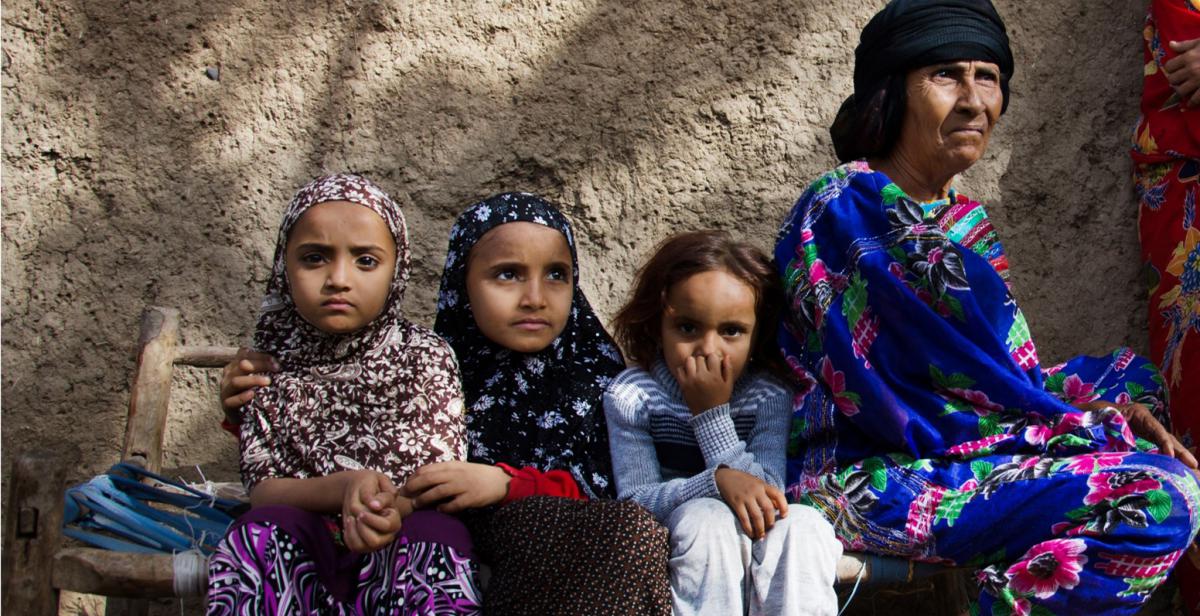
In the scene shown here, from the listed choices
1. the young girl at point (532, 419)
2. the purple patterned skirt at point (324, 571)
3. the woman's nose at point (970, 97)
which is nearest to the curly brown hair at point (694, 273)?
the young girl at point (532, 419)

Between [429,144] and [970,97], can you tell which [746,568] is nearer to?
[970,97]

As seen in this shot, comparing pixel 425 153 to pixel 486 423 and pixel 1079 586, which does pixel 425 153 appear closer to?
pixel 486 423

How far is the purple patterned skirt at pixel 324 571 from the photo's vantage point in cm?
236

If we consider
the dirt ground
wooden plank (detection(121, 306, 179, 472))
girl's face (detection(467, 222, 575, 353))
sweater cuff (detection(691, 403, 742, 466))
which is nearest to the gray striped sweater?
sweater cuff (detection(691, 403, 742, 466))

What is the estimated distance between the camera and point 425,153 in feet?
11.3

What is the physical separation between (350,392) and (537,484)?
0.48 meters

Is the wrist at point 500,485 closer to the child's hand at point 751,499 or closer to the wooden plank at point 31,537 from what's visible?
the child's hand at point 751,499

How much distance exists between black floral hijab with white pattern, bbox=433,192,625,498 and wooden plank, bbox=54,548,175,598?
70 cm

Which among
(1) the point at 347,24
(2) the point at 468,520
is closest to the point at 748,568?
(2) the point at 468,520

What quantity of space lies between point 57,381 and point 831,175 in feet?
6.95

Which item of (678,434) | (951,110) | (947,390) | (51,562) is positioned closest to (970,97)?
(951,110)

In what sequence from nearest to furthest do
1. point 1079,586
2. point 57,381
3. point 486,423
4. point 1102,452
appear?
1. point 1079,586
2. point 1102,452
3. point 486,423
4. point 57,381

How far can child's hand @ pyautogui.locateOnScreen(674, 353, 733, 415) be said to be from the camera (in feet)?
8.78

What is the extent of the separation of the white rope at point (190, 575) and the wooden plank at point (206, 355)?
32.9 inches
